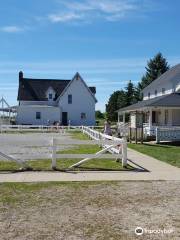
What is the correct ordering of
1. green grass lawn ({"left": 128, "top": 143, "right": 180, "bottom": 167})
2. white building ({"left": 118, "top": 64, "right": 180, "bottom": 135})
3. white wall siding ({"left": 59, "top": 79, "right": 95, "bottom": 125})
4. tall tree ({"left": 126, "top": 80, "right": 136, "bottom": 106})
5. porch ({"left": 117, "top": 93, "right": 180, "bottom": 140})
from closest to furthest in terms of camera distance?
green grass lawn ({"left": 128, "top": 143, "right": 180, "bottom": 167}) → porch ({"left": 117, "top": 93, "right": 180, "bottom": 140}) → white building ({"left": 118, "top": 64, "right": 180, "bottom": 135}) → white wall siding ({"left": 59, "top": 79, "right": 95, "bottom": 125}) → tall tree ({"left": 126, "top": 80, "right": 136, "bottom": 106})

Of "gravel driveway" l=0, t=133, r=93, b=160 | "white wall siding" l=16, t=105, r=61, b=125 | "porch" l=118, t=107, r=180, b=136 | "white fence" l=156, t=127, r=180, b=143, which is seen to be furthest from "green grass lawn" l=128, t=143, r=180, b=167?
"white wall siding" l=16, t=105, r=61, b=125

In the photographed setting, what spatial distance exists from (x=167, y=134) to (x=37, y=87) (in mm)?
43143

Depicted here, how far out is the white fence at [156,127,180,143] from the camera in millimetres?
31753

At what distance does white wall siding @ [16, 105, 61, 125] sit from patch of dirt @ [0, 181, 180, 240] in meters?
55.1

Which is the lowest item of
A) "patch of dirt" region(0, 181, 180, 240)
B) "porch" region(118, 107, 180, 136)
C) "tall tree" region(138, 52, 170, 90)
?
"patch of dirt" region(0, 181, 180, 240)

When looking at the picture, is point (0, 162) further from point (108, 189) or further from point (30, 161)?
point (108, 189)

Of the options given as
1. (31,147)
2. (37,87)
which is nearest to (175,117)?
(31,147)

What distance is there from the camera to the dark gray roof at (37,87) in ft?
231

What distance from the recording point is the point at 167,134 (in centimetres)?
3219

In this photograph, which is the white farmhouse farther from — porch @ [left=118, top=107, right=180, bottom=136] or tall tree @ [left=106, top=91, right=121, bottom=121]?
tall tree @ [left=106, top=91, right=121, bottom=121]

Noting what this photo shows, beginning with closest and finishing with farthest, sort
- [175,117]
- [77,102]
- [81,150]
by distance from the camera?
1. [81,150]
2. [175,117]
3. [77,102]

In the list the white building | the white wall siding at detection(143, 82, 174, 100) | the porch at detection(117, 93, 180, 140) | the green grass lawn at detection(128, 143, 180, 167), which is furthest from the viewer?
the white wall siding at detection(143, 82, 174, 100)

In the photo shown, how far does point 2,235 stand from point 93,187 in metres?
4.54

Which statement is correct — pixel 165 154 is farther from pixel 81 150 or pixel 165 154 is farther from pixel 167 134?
pixel 167 134
